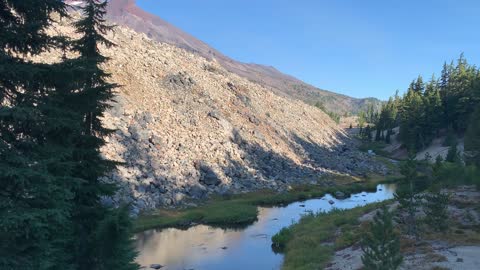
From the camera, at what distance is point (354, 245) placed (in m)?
35.2

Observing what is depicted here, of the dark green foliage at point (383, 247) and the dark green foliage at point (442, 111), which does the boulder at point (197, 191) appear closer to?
the dark green foliage at point (383, 247)

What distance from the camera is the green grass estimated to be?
33.5 metres

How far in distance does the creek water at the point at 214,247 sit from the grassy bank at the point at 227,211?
1518mm

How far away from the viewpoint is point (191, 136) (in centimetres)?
7075

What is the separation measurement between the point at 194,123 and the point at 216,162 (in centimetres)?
1121

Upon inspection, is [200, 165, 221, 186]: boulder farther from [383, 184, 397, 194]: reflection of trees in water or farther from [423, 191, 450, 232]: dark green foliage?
[383, 184, 397, 194]: reflection of trees in water

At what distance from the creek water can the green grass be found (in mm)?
1567

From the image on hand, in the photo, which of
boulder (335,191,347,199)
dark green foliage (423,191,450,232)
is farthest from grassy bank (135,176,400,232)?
dark green foliage (423,191,450,232)

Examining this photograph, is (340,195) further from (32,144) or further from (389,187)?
(32,144)

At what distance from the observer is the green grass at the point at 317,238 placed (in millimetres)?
33456

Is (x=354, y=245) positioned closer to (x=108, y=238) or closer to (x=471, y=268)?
(x=471, y=268)

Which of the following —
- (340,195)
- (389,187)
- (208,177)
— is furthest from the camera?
(389,187)

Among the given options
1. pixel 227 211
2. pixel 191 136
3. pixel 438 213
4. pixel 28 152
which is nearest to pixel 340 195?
pixel 227 211

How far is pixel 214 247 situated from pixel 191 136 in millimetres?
34858
